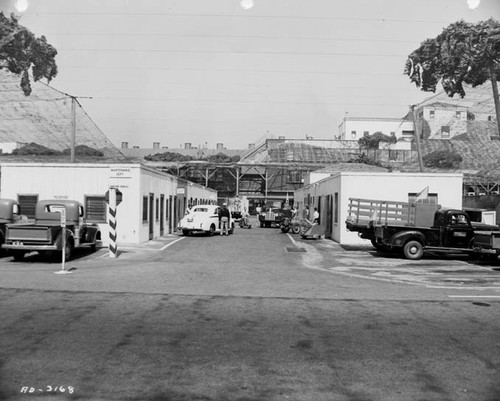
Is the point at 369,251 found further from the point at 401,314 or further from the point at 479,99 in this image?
the point at 479,99

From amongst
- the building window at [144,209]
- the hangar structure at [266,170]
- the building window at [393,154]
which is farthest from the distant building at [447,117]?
the building window at [144,209]

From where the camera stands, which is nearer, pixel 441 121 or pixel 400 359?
pixel 400 359

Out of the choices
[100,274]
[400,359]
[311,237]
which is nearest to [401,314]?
[400,359]

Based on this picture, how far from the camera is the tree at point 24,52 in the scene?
2303cm

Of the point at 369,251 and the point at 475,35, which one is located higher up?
the point at 475,35

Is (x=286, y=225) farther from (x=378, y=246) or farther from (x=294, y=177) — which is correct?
(x=294, y=177)

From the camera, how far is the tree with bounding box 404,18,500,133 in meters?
33.5

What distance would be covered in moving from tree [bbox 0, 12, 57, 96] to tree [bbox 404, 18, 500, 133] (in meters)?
21.4

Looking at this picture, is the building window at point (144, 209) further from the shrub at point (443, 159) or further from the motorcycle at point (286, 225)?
the shrub at point (443, 159)

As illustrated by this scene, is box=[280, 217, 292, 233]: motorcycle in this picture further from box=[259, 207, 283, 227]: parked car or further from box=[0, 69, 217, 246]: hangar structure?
box=[259, 207, 283, 227]: parked car

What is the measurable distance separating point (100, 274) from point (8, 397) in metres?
9.66

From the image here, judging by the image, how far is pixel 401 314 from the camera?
30.8 feet

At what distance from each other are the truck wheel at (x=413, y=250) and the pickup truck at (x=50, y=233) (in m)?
11.8

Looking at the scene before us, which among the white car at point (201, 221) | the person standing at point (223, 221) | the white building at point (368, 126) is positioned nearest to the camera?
the white car at point (201, 221)
